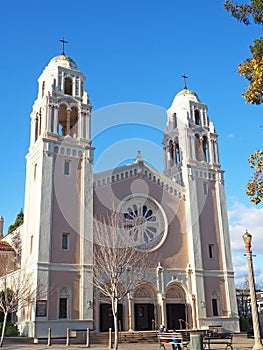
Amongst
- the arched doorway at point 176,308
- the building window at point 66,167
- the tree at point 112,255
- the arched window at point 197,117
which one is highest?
the arched window at point 197,117

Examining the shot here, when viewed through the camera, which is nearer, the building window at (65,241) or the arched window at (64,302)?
the arched window at (64,302)

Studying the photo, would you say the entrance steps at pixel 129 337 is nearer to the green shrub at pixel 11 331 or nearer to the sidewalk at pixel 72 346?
the sidewalk at pixel 72 346

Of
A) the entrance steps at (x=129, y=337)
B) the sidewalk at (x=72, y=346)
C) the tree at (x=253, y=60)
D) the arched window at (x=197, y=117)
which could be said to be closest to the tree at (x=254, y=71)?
the tree at (x=253, y=60)

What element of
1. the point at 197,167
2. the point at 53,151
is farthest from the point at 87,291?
the point at 197,167

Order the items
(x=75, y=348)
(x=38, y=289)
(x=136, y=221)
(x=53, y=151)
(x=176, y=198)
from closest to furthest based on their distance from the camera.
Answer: (x=75, y=348), (x=38, y=289), (x=53, y=151), (x=136, y=221), (x=176, y=198)

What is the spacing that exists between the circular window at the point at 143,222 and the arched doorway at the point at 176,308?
159 inches

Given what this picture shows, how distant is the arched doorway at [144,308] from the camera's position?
111ft

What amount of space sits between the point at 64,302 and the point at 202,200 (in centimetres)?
1648

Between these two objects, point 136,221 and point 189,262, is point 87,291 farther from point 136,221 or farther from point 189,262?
point 189,262

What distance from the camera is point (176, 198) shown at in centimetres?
3959

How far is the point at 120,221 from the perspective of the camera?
35312 millimetres

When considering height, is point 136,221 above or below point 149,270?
above

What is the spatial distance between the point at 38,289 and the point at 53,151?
1078 cm

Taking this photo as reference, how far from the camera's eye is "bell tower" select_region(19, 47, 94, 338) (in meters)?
30.2
